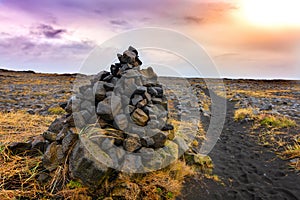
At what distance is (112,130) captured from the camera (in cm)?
616

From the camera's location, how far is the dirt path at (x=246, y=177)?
6542 millimetres

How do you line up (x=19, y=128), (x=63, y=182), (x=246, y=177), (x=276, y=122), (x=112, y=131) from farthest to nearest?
(x=276, y=122), (x=19, y=128), (x=246, y=177), (x=112, y=131), (x=63, y=182)

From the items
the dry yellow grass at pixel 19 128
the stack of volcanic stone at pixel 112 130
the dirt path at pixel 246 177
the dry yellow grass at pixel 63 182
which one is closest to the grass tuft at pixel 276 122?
the dirt path at pixel 246 177

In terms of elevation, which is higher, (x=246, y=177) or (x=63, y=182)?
(x=63, y=182)

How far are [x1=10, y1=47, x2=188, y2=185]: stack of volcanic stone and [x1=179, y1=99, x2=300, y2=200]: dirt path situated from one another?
4.32 ft

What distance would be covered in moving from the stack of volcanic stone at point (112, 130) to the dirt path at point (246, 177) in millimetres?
1318

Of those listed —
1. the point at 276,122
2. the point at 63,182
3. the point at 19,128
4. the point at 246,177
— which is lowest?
the point at 246,177

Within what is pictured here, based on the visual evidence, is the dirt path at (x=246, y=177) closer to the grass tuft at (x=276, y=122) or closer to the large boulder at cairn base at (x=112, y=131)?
the large boulder at cairn base at (x=112, y=131)

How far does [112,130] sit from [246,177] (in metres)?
4.72

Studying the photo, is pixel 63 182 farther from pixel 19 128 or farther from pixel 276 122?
pixel 276 122

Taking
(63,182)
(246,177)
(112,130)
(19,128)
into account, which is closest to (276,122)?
(246,177)

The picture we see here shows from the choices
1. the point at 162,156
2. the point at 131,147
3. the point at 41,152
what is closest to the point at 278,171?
the point at 162,156

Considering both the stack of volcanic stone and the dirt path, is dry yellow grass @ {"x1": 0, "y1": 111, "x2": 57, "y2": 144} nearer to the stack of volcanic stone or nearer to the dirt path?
A: the stack of volcanic stone

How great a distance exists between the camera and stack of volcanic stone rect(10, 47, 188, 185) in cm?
553
